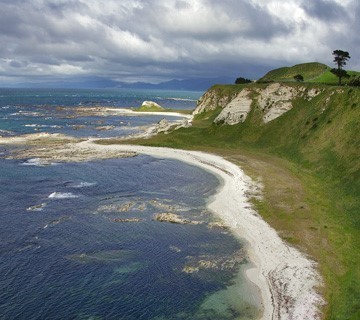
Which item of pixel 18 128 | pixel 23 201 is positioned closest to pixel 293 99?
pixel 23 201

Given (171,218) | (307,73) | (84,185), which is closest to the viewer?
(171,218)

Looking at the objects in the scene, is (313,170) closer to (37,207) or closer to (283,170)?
(283,170)

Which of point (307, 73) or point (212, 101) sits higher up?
point (307, 73)

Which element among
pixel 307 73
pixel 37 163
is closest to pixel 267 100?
pixel 307 73

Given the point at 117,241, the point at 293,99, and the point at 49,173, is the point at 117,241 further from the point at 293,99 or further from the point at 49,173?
the point at 293,99

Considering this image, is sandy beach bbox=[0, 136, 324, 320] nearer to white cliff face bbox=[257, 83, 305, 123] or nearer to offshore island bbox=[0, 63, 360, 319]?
offshore island bbox=[0, 63, 360, 319]
